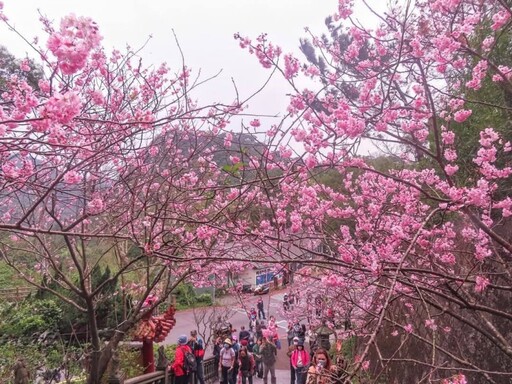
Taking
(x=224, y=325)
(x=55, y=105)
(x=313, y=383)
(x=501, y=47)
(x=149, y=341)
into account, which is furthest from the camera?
(x=224, y=325)

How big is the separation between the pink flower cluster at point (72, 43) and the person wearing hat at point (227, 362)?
22.9 ft

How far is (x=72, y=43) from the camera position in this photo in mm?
1773

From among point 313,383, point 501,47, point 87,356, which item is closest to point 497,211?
point 501,47

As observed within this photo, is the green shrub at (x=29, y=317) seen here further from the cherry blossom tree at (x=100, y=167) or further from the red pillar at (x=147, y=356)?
the red pillar at (x=147, y=356)

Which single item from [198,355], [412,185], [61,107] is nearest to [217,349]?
[198,355]

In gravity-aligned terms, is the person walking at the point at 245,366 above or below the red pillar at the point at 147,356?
below

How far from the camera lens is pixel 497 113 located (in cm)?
741

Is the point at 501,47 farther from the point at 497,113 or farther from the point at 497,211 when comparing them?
the point at 497,211

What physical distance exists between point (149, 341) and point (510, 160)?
6.10 m

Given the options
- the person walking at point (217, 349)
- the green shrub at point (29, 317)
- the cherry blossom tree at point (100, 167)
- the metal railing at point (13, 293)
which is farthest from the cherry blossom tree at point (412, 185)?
the metal railing at point (13, 293)

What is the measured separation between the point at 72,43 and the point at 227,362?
7067mm

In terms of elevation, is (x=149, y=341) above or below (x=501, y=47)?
below

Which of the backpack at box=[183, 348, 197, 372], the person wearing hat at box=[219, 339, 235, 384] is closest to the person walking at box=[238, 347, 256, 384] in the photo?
the person wearing hat at box=[219, 339, 235, 384]

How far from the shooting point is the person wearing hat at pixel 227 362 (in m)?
7.90
